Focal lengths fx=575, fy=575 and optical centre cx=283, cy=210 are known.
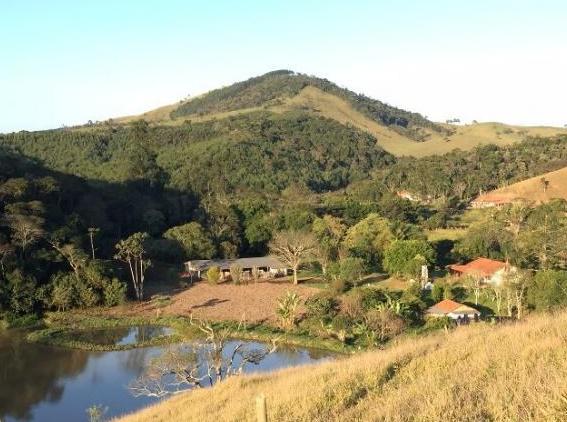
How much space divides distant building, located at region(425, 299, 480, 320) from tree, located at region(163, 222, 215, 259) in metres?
20.1

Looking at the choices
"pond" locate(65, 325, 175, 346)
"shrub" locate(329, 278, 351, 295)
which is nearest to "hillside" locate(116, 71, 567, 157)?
"shrub" locate(329, 278, 351, 295)

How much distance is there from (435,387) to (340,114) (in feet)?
481

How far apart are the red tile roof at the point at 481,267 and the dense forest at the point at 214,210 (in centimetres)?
139

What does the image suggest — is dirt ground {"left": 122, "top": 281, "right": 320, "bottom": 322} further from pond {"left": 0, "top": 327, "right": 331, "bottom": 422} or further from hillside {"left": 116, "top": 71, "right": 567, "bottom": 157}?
hillside {"left": 116, "top": 71, "right": 567, "bottom": 157}

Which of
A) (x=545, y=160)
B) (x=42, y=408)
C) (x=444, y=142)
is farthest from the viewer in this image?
(x=444, y=142)

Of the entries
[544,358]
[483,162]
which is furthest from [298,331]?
[483,162]

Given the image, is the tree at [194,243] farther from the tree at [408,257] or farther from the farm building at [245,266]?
the tree at [408,257]

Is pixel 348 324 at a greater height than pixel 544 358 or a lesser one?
lesser

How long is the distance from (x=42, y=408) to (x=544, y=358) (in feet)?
57.8

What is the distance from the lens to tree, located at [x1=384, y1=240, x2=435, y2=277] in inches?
1348

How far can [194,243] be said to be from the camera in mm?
42906

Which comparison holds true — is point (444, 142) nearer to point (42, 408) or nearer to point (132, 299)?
point (132, 299)

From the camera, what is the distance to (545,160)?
77.4 meters

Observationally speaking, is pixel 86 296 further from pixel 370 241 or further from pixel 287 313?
pixel 370 241
